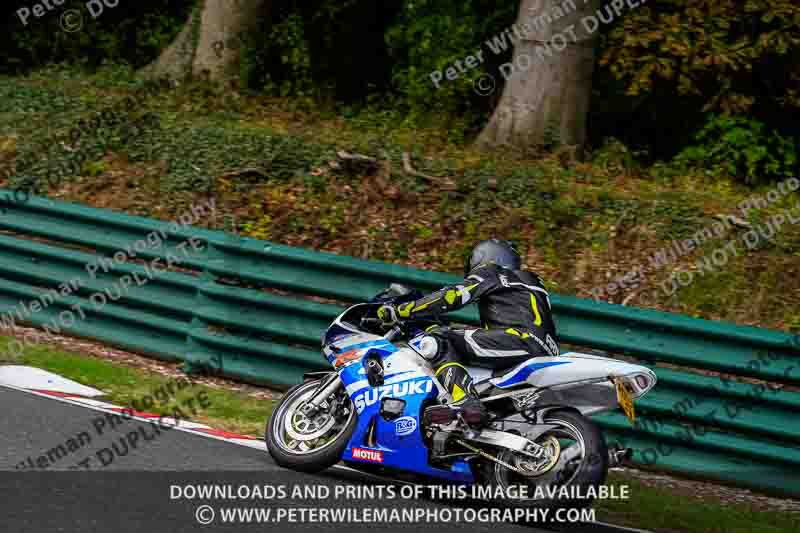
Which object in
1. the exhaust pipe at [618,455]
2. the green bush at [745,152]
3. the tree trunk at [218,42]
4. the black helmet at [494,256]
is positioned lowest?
the exhaust pipe at [618,455]

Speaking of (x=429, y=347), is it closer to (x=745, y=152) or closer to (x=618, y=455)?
(x=618, y=455)

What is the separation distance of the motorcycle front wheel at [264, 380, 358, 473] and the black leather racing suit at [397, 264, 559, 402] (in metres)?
0.68

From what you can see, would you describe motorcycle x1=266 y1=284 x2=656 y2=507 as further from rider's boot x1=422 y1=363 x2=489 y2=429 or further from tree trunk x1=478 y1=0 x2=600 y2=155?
tree trunk x1=478 y1=0 x2=600 y2=155

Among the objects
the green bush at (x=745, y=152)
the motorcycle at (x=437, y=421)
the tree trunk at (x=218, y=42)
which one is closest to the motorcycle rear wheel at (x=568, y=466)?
the motorcycle at (x=437, y=421)

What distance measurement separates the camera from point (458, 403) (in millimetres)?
7094

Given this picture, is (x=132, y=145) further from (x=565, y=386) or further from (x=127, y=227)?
(x=565, y=386)

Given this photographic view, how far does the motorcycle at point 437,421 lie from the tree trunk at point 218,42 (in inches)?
402

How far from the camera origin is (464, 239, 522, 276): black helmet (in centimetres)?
743

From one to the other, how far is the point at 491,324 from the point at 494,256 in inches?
17.1

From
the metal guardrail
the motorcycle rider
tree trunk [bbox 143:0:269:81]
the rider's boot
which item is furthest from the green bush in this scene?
the rider's boot

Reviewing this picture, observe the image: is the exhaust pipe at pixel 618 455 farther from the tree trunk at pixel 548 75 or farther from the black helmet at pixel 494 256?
the tree trunk at pixel 548 75

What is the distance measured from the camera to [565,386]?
6.82 metres

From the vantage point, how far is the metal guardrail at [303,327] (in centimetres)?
851

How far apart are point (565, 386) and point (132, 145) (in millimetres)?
8699
